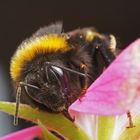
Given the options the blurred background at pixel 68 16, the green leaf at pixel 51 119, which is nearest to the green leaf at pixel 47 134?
the green leaf at pixel 51 119

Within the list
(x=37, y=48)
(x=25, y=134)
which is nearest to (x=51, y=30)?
(x=37, y=48)

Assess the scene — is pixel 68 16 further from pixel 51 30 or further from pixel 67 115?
pixel 67 115

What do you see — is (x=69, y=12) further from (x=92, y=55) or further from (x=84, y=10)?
(x=92, y=55)

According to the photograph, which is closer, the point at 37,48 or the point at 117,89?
the point at 117,89

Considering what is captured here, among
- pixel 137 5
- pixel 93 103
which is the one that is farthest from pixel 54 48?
pixel 137 5

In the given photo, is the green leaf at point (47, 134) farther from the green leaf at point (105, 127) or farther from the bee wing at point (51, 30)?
the bee wing at point (51, 30)

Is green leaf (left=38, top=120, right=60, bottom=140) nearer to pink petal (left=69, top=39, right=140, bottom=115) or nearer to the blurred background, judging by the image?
pink petal (left=69, top=39, right=140, bottom=115)
